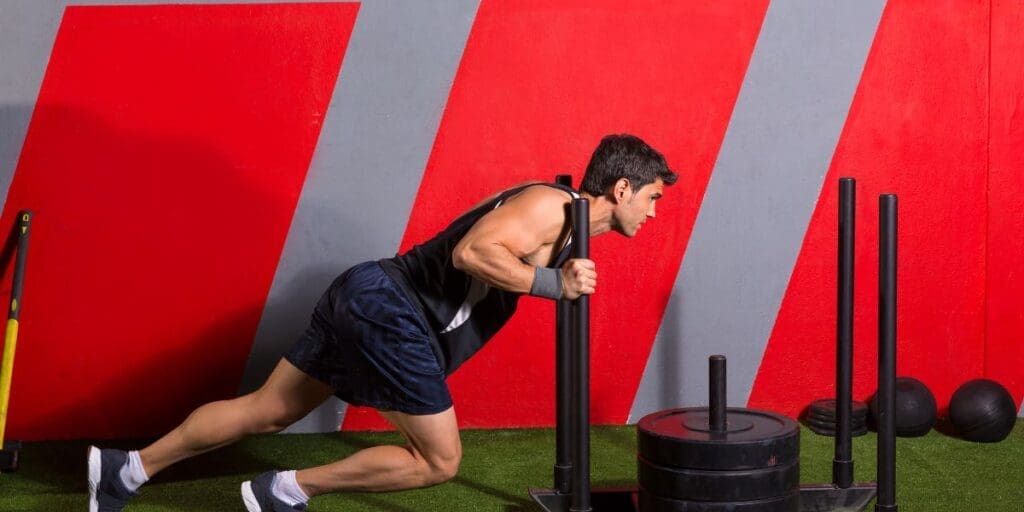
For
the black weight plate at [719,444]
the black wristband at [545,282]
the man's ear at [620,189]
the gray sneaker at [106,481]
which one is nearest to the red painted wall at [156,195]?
the gray sneaker at [106,481]

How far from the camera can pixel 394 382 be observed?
2.78 m

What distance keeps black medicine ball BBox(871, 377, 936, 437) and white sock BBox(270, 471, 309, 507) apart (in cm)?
200

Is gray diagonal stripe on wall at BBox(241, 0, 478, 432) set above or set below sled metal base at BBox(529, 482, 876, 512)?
above

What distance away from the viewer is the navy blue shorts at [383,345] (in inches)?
109

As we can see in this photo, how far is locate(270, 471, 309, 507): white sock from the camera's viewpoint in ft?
9.42

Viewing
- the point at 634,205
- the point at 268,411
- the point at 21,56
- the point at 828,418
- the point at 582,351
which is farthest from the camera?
the point at 828,418

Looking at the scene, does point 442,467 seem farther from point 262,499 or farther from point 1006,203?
point 1006,203

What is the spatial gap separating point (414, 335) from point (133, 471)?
2.73ft

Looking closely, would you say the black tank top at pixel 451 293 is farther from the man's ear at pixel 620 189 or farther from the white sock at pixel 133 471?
the white sock at pixel 133 471

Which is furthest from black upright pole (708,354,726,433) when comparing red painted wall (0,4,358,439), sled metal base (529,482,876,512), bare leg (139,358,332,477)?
red painted wall (0,4,358,439)

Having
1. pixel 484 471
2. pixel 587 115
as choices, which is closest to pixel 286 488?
pixel 484 471

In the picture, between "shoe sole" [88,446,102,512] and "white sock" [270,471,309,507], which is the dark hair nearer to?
"white sock" [270,471,309,507]

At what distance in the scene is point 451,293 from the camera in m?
2.87

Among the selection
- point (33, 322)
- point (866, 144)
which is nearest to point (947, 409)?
point (866, 144)
